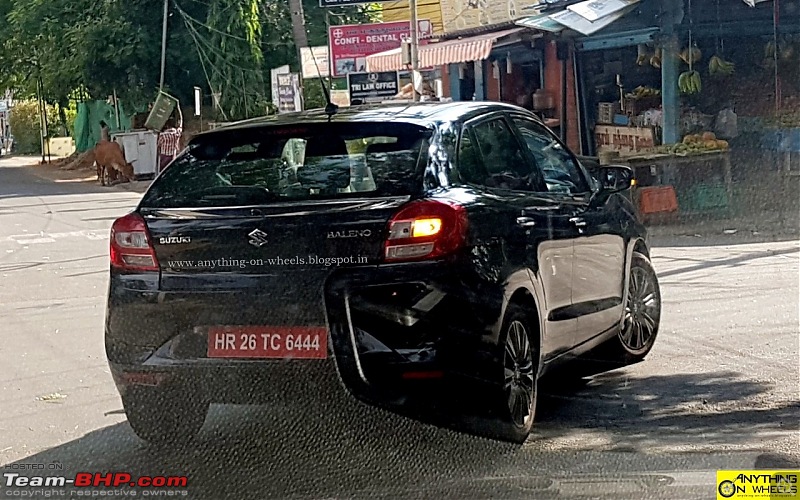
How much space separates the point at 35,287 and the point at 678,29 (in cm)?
1064

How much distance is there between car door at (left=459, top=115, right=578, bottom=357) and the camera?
5.36m

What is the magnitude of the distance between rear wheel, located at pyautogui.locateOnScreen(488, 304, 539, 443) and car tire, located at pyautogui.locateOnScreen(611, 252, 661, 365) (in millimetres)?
1621

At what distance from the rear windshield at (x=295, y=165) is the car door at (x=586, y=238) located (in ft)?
4.23

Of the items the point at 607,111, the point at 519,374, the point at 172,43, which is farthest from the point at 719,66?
the point at 172,43

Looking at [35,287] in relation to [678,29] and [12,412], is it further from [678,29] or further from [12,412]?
[678,29]

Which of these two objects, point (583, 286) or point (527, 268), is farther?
point (583, 286)

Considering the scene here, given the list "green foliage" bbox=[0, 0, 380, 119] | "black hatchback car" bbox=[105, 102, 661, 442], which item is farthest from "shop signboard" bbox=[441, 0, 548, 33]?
"black hatchback car" bbox=[105, 102, 661, 442]

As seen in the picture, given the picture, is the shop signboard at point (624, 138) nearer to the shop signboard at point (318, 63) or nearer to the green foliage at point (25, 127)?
the shop signboard at point (318, 63)

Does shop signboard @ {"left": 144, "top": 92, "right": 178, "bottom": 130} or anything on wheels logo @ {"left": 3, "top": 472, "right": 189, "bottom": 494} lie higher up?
shop signboard @ {"left": 144, "top": 92, "right": 178, "bottom": 130}

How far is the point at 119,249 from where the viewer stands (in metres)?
5.20

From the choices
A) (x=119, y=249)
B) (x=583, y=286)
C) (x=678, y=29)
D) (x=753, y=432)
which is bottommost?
(x=753, y=432)

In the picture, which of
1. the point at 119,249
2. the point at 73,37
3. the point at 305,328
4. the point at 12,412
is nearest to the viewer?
the point at 305,328

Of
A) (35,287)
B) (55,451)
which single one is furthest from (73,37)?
(55,451)

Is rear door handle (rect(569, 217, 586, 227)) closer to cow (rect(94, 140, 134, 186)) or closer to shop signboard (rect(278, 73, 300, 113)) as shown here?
shop signboard (rect(278, 73, 300, 113))
